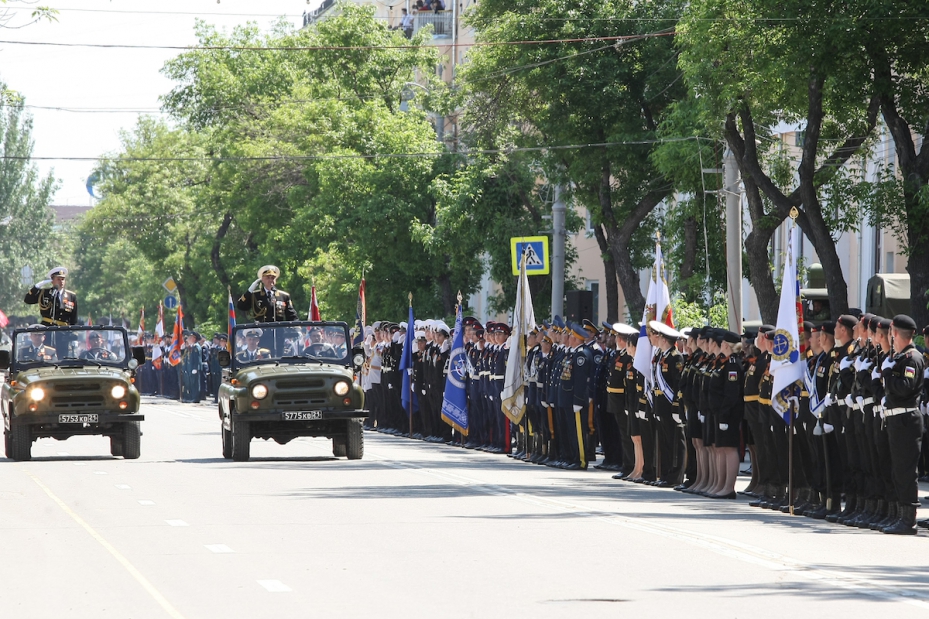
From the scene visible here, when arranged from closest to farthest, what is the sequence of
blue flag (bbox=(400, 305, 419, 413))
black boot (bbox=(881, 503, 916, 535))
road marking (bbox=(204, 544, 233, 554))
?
road marking (bbox=(204, 544, 233, 554)) → black boot (bbox=(881, 503, 916, 535)) → blue flag (bbox=(400, 305, 419, 413))

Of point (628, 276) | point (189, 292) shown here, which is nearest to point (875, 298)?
point (628, 276)

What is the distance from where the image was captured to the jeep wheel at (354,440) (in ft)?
74.9

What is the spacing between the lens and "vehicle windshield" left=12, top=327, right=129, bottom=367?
23297 millimetres

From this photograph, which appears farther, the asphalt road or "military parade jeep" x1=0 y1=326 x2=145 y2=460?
"military parade jeep" x1=0 y1=326 x2=145 y2=460

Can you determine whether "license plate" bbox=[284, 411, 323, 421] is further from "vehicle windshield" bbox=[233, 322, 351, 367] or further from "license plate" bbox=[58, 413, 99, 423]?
"license plate" bbox=[58, 413, 99, 423]

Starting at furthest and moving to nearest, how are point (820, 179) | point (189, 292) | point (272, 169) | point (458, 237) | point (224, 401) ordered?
point (189, 292) < point (272, 169) < point (458, 237) < point (820, 179) < point (224, 401)

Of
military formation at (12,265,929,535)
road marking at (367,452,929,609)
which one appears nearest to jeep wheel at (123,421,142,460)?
military formation at (12,265,929,535)

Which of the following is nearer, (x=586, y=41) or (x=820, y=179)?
(x=820, y=179)

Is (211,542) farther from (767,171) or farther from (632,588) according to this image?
(767,171)

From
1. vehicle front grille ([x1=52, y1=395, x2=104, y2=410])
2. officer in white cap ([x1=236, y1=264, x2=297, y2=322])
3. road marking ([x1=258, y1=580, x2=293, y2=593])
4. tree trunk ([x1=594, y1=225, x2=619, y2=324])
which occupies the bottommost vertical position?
road marking ([x1=258, y1=580, x2=293, y2=593])

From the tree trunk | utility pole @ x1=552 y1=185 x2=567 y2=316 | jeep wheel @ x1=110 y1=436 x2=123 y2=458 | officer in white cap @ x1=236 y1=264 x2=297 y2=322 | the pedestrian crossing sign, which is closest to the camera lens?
jeep wheel @ x1=110 y1=436 x2=123 y2=458

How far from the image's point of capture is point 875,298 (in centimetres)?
2727

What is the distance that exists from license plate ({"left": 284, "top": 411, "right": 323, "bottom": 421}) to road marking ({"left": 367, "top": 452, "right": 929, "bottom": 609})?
3.96m

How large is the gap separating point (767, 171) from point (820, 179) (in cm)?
442
